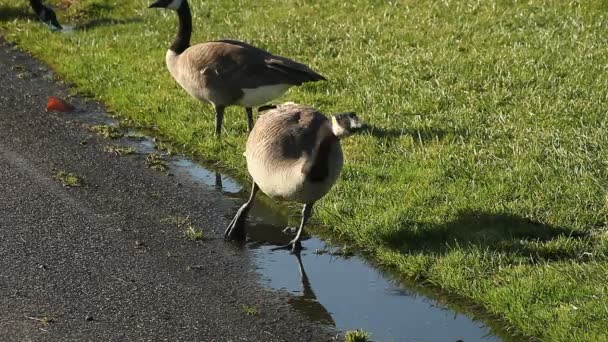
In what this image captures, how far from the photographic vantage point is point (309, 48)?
11.8 meters

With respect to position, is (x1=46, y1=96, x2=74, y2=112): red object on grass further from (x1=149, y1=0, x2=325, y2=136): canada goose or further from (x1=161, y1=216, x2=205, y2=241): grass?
(x1=161, y1=216, x2=205, y2=241): grass

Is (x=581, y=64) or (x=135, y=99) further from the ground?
→ (x=581, y=64)

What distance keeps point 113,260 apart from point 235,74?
251 cm

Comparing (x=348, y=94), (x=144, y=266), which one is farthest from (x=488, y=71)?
(x=144, y=266)

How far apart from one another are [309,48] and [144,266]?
18.3 feet

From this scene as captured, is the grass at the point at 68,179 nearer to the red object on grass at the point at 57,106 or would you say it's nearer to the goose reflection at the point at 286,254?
the goose reflection at the point at 286,254

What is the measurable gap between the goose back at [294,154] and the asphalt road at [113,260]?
0.61 metres

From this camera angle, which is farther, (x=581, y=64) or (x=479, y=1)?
(x=479, y=1)

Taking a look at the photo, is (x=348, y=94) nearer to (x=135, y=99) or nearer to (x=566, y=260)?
(x=135, y=99)

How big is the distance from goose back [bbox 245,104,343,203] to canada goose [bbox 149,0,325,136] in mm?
1111

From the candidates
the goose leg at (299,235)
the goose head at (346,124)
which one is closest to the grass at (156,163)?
the goose leg at (299,235)

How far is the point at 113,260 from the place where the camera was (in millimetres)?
6805

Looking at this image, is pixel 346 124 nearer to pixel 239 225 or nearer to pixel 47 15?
pixel 239 225

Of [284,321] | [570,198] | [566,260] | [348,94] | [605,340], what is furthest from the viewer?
[348,94]
